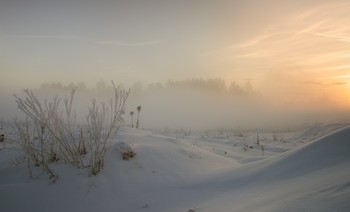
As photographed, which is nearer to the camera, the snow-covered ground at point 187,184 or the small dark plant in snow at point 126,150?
the snow-covered ground at point 187,184

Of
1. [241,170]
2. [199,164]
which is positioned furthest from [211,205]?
[199,164]

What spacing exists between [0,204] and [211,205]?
3.00 m

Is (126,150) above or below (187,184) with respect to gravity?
above

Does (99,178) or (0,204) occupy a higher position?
(99,178)

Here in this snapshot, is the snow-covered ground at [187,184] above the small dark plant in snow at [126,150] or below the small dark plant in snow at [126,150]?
below

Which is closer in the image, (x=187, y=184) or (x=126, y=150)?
(x=187, y=184)

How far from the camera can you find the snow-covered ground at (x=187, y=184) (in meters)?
2.51

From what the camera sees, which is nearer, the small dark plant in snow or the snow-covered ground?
the snow-covered ground

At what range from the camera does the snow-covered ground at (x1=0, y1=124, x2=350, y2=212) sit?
2508mm

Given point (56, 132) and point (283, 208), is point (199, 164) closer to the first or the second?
point (56, 132)

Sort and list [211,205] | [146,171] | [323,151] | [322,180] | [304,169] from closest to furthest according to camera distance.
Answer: [322,180] < [211,205] < [304,169] < [323,151] < [146,171]

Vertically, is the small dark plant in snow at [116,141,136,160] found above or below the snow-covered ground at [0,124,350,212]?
above

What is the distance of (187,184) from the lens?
14.3ft

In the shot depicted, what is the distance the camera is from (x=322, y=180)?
2629 millimetres
